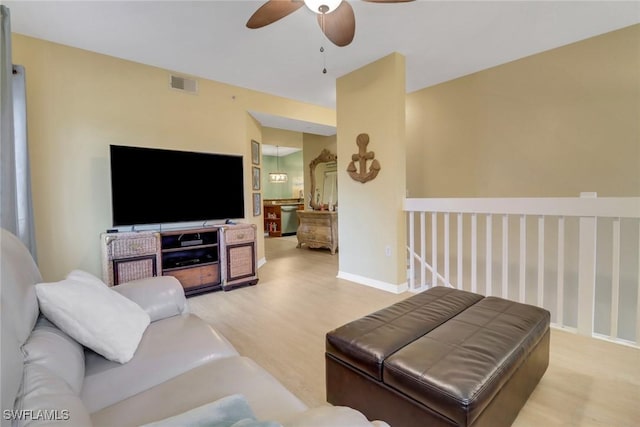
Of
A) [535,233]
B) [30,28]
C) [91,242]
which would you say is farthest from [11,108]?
[535,233]

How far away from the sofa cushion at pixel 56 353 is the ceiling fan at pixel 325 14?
2099 millimetres

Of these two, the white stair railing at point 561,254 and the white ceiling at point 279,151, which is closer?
the white stair railing at point 561,254

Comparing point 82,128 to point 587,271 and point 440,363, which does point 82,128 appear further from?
point 587,271

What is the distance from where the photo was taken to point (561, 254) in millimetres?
2184

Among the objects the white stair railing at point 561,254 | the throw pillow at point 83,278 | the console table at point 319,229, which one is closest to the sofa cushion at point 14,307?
the throw pillow at point 83,278

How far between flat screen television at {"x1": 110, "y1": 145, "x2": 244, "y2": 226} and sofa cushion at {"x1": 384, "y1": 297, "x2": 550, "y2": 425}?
286 centimetres

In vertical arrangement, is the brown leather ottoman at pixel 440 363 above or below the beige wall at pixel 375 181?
below

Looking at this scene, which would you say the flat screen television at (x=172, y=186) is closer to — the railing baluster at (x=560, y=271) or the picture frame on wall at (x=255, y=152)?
the picture frame on wall at (x=255, y=152)

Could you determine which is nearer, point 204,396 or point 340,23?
point 204,396

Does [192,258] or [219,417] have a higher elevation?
[219,417]

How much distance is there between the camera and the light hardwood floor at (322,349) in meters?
1.46

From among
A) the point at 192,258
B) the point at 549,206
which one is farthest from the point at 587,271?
the point at 192,258

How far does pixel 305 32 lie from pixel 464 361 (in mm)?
2909

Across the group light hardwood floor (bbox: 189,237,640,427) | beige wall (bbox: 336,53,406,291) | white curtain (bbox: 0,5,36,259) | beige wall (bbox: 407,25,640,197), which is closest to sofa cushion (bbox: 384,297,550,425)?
light hardwood floor (bbox: 189,237,640,427)
